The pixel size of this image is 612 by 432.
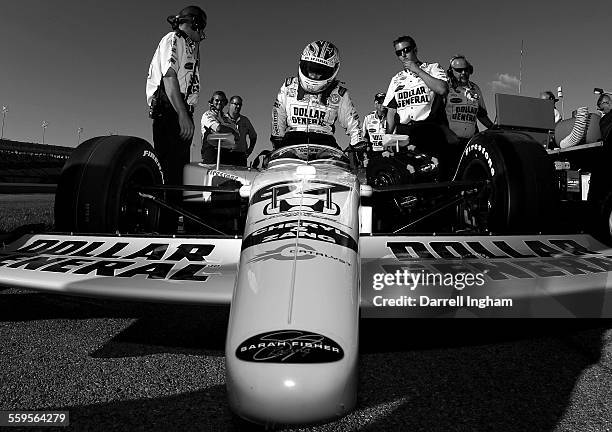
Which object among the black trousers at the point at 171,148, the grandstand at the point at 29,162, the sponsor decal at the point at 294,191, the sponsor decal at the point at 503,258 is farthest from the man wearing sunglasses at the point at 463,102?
the grandstand at the point at 29,162

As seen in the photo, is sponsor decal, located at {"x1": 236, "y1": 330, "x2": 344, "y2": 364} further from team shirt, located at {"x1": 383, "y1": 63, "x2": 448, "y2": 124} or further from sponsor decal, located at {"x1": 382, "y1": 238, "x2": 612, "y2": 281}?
team shirt, located at {"x1": 383, "y1": 63, "x2": 448, "y2": 124}

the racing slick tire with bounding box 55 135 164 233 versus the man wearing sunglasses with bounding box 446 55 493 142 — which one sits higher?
the man wearing sunglasses with bounding box 446 55 493 142

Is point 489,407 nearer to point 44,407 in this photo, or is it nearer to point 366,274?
point 366,274

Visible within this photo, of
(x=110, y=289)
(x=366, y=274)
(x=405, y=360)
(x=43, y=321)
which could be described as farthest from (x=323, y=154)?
(x=43, y=321)

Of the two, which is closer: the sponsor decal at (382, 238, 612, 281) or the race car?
the race car

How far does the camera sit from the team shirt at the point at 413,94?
217 inches

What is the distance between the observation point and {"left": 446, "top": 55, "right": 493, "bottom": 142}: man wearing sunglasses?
620 cm

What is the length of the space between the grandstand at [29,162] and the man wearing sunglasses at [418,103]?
58.1 ft

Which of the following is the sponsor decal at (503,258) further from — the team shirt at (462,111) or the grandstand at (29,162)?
the grandstand at (29,162)

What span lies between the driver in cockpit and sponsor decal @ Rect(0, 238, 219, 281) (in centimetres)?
205

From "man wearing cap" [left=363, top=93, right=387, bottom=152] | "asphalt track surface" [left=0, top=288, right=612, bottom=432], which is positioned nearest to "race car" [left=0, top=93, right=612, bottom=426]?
"asphalt track surface" [left=0, top=288, right=612, bottom=432]

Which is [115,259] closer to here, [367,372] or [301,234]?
[301,234]

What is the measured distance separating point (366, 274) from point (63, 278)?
1210mm

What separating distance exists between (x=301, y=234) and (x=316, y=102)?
9.65 ft
